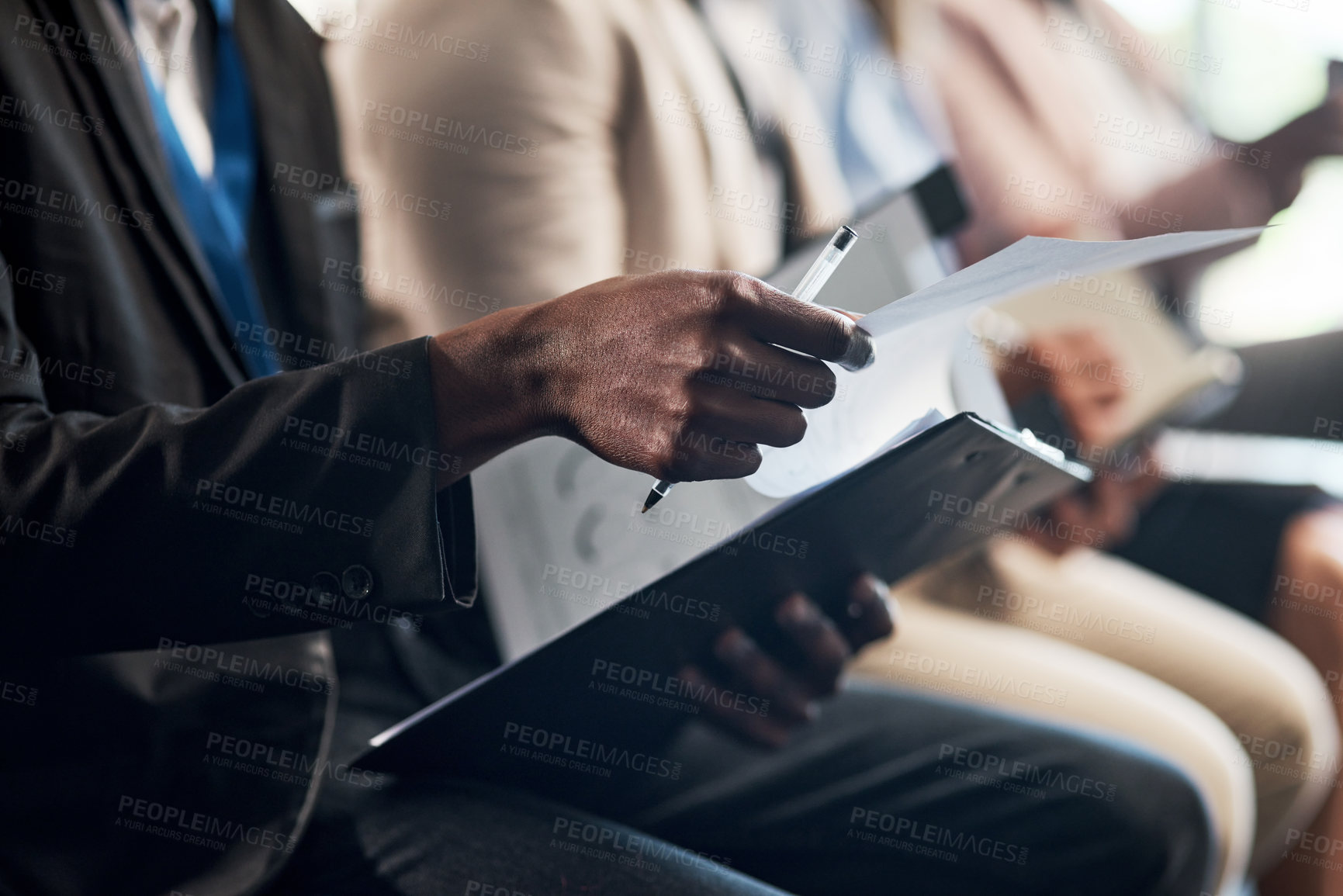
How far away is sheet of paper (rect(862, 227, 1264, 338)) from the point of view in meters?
0.35

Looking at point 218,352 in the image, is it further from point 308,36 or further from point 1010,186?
point 1010,186

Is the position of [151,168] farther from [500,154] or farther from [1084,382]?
[1084,382]

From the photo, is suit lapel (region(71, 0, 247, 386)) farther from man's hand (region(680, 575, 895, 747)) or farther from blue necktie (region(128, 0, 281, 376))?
man's hand (region(680, 575, 895, 747))

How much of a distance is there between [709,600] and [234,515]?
0.92ft

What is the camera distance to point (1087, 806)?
71cm

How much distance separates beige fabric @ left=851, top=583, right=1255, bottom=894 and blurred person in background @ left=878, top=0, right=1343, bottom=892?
0.69ft

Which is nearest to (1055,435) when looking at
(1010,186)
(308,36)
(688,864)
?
(688,864)

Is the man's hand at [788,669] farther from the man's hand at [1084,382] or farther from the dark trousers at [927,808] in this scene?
the man's hand at [1084,382]

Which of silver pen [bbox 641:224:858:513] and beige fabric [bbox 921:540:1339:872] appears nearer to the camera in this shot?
silver pen [bbox 641:224:858:513]

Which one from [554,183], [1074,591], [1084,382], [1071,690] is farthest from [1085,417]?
[554,183]

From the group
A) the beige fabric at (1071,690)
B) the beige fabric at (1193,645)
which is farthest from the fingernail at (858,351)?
the beige fabric at (1193,645)

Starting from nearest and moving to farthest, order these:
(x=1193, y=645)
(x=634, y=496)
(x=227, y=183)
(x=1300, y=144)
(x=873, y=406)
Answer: (x=873, y=406)
(x=634, y=496)
(x=227, y=183)
(x=1193, y=645)
(x=1300, y=144)

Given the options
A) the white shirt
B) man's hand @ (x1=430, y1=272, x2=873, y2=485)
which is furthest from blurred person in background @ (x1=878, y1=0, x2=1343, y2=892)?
the white shirt

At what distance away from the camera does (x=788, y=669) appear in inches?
27.9
